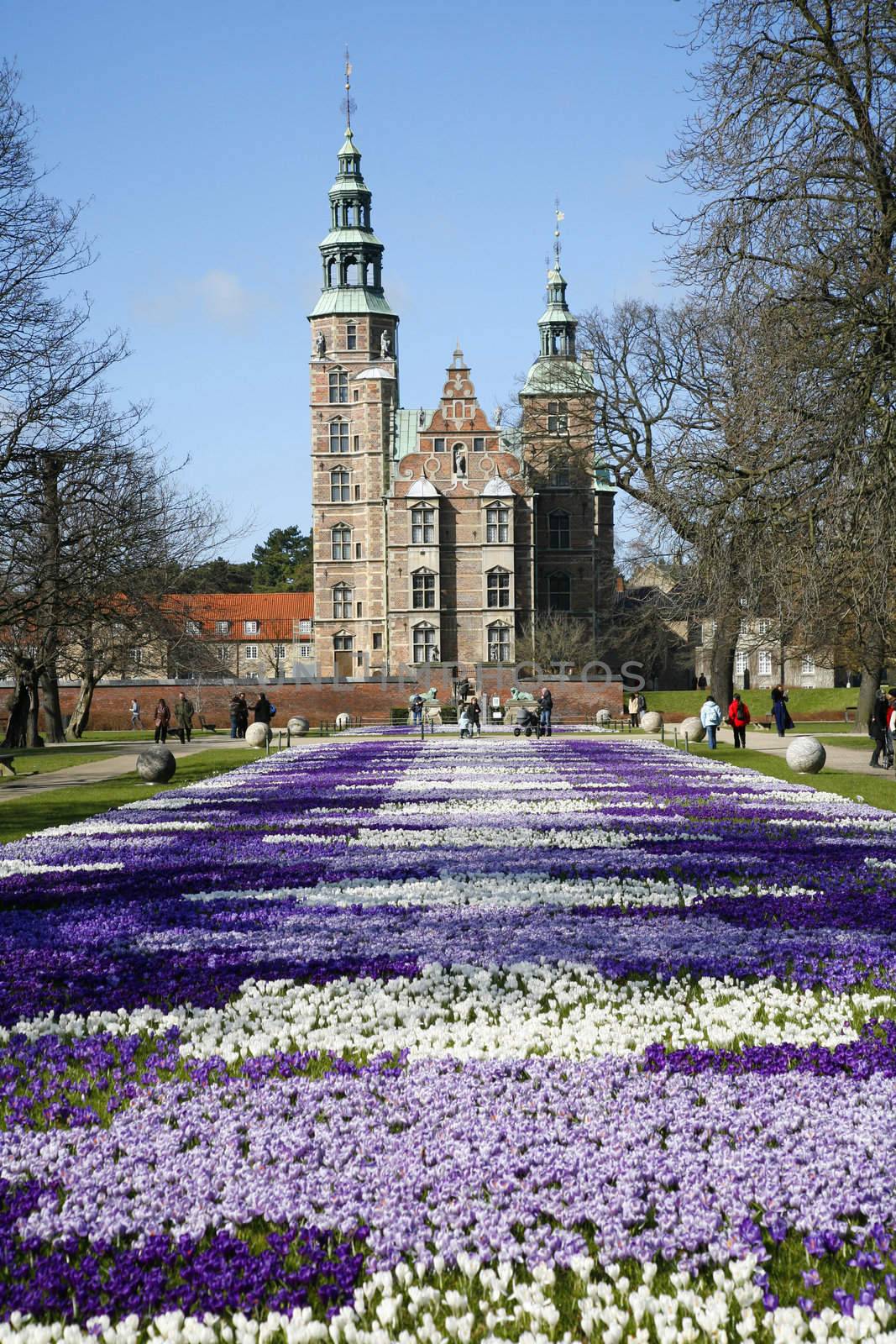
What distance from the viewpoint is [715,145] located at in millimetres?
20062

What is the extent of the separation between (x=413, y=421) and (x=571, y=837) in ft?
285

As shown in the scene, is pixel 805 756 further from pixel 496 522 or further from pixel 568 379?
pixel 496 522

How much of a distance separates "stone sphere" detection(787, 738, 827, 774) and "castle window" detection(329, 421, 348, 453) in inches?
2811

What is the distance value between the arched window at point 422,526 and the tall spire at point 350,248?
1434cm

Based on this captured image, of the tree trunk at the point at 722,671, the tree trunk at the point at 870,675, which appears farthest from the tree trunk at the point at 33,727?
the tree trunk at the point at 870,675

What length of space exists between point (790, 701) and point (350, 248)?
45692 millimetres

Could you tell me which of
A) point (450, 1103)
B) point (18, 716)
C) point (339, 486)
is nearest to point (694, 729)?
point (18, 716)

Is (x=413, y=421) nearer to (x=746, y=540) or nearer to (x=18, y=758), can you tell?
(x=18, y=758)

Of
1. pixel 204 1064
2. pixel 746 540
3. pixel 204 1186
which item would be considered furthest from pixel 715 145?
pixel 204 1186

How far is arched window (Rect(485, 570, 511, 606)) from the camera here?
95562 mm

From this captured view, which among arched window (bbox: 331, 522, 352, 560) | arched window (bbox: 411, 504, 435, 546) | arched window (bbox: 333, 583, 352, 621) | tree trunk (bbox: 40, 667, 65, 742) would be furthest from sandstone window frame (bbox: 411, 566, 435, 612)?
Answer: tree trunk (bbox: 40, 667, 65, 742)

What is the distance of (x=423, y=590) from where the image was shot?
9531 cm

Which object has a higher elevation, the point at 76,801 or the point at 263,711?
the point at 263,711

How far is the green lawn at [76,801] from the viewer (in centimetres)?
2216
